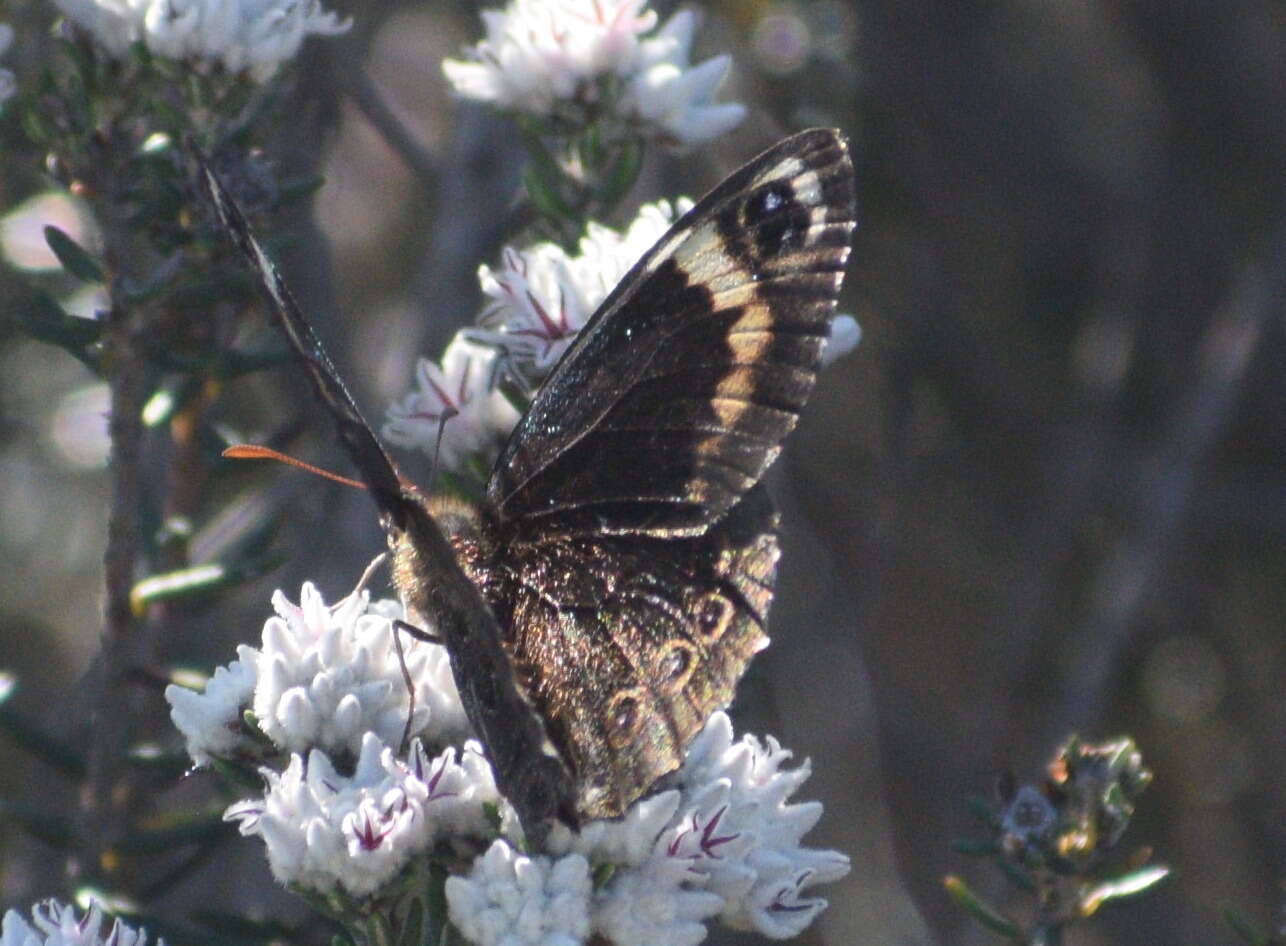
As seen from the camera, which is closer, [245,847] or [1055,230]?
[245,847]

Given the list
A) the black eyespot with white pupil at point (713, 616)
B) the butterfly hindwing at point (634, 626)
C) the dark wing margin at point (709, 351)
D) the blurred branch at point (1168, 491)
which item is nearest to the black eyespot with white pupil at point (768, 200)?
the dark wing margin at point (709, 351)

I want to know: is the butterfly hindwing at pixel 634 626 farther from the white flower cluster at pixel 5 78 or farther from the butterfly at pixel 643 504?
the white flower cluster at pixel 5 78

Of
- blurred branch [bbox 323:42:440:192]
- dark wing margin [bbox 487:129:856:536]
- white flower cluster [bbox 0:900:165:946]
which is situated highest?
blurred branch [bbox 323:42:440:192]

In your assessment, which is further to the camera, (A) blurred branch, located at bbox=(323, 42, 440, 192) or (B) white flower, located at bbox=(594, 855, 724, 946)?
(A) blurred branch, located at bbox=(323, 42, 440, 192)

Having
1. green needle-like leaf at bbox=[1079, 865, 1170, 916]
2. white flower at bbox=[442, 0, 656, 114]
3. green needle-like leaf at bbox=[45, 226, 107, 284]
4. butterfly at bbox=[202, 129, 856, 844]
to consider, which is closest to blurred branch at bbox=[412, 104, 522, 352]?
white flower at bbox=[442, 0, 656, 114]

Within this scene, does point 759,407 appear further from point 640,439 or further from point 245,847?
point 245,847

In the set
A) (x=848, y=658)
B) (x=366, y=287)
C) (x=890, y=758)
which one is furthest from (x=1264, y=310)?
(x=366, y=287)

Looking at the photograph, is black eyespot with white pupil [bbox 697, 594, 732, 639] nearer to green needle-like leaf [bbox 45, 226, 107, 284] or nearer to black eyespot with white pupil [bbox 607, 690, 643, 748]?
black eyespot with white pupil [bbox 607, 690, 643, 748]
